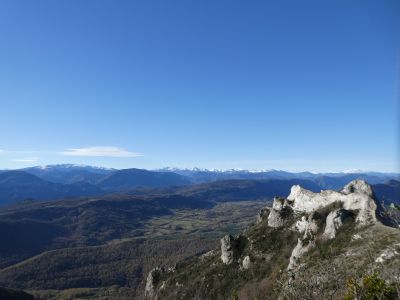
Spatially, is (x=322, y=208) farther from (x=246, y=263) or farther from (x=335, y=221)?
(x=246, y=263)

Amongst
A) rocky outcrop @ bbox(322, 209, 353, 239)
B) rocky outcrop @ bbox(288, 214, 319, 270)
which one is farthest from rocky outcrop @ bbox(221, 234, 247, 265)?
rocky outcrop @ bbox(322, 209, 353, 239)

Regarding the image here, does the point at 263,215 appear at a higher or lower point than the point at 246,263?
higher

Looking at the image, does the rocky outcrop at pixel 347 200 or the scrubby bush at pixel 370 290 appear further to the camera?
the rocky outcrop at pixel 347 200

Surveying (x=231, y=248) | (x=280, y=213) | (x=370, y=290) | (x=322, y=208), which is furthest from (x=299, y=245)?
(x=370, y=290)

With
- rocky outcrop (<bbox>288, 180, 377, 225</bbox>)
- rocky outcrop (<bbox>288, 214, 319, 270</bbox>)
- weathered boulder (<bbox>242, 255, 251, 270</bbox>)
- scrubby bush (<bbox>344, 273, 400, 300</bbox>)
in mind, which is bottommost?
weathered boulder (<bbox>242, 255, 251, 270</bbox>)

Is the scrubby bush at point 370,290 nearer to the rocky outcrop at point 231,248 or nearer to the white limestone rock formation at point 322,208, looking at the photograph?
the white limestone rock formation at point 322,208

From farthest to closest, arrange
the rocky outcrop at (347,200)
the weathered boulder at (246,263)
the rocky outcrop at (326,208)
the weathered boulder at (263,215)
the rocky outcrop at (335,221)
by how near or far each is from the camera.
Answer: the weathered boulder at (263,215) < the weathered boulder at (246,263) < the rocky outcrop at (335,221) < the rocky outcrop at (326,208) < the rocky outcrop at (347,200)

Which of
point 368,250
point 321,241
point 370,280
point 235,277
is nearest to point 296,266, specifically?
point 321,241

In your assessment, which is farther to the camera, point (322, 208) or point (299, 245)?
point (322, 208)

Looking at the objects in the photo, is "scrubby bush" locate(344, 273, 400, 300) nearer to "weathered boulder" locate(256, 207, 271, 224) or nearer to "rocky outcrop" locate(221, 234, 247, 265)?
"rocky outcrop" locate(221, 234, 247, 265)

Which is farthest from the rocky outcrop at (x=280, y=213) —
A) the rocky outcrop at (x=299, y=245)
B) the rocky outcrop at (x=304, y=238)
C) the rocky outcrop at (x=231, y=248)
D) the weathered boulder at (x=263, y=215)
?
the rocky outcrop at (x=304, y=238)

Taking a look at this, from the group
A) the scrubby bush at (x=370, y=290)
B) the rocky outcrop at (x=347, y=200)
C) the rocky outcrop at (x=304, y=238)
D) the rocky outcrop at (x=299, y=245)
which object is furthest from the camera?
the rocky outcrop at (x=304, y=238)

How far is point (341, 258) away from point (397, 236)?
45.2 feet

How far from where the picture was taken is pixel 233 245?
541 feet
